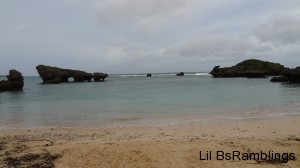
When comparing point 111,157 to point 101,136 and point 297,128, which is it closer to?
point 101,136

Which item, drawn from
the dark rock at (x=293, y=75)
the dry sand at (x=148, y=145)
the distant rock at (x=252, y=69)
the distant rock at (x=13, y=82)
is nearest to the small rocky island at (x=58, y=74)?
the distant rock at (x=13, y=82)

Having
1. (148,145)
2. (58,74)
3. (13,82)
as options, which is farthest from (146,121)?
(58,74)

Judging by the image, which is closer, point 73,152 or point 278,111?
point 73,152

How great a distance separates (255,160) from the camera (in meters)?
7.83

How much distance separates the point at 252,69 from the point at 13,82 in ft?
203

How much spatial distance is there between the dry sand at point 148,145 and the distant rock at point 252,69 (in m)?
72.9

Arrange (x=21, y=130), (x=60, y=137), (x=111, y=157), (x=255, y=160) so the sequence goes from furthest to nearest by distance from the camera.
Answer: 1. (x=21, y=130)
2. (x=60, y=137)
3. (x=111, y=157)
4. (x=255, y=160)

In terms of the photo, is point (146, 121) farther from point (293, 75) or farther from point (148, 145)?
point (293, 75)

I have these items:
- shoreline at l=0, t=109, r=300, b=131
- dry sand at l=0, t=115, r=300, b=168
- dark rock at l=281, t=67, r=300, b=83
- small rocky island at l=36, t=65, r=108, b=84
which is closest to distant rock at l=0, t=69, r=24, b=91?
small rocky island at l=36, t=65, r=108, b=84

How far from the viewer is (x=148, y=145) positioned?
31.1 feet

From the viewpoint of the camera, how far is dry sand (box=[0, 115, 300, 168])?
797 cm

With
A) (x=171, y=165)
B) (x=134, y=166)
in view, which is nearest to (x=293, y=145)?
(x=171, y=165)

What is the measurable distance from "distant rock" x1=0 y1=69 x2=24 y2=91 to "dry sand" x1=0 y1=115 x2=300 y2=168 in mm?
44055

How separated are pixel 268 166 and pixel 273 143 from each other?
6.83 ft
